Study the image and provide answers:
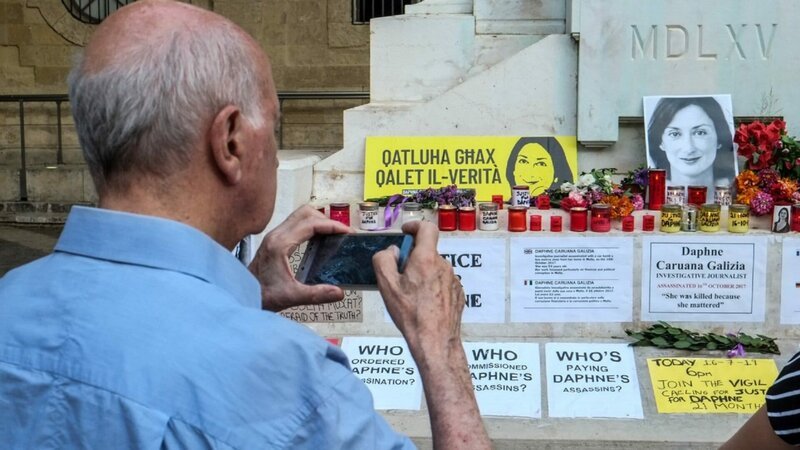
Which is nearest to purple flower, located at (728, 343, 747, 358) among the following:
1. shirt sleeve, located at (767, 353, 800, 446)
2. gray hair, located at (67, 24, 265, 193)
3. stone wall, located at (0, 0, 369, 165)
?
shirt sleeve, located at (767, 353, 800, 446)

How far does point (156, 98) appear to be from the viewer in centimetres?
113

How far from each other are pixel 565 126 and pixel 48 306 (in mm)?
4661

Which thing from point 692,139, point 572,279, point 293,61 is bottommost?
point 572,279

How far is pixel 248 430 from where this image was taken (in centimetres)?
102

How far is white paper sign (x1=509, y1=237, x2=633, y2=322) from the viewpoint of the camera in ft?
15.1

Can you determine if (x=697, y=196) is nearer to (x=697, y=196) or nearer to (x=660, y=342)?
(x=697, y=196)

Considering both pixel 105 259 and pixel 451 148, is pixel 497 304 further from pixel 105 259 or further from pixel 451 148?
pixel 105 259

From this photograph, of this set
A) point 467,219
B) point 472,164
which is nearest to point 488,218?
point 467,219

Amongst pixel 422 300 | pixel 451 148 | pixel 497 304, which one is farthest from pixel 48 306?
pixel 451 148

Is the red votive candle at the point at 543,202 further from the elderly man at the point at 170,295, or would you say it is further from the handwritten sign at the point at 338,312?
the elderly man at the point at 170,295

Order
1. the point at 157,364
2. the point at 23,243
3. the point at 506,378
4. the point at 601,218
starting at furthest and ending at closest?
the point at 23,243 → the point at 601,218 → the point at 506,378 → the point at 157,364

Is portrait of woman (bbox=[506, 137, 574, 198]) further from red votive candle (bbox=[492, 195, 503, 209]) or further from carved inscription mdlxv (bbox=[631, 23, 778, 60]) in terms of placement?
carved inscription mdlxv (bbox=[631, 23, 778, 60])

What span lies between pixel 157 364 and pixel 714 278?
4.00 meters

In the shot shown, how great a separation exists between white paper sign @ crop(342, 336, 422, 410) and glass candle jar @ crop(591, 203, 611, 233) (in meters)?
1.20
